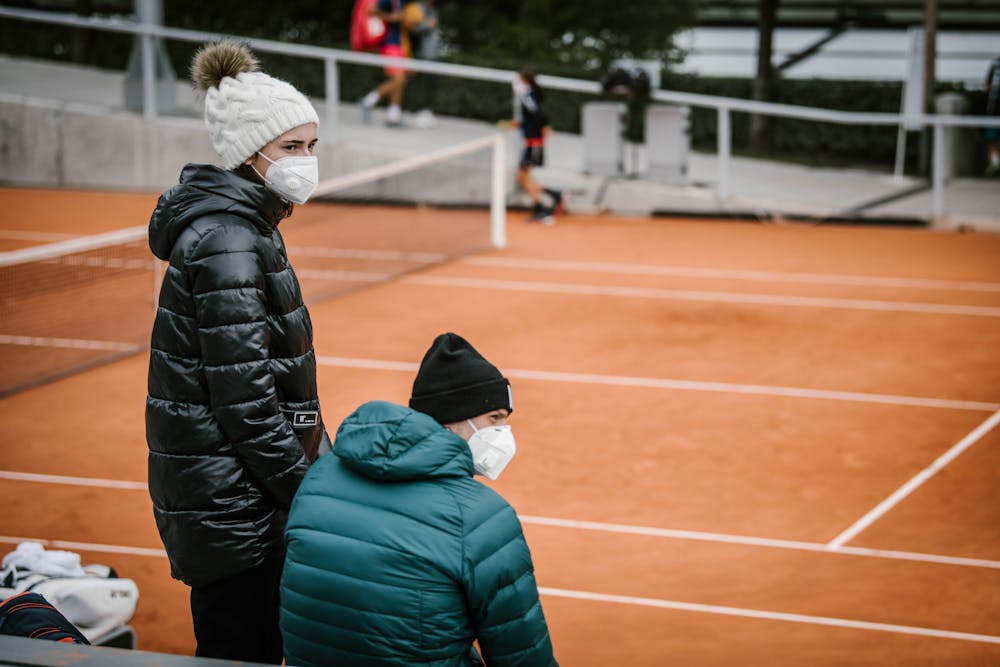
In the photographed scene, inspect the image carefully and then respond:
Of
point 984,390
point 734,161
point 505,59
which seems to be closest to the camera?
point 984,390

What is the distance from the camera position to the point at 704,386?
10594 millimetres

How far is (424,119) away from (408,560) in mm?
18508

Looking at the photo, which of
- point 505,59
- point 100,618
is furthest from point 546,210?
point 100,618

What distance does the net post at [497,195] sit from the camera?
53.3 ft

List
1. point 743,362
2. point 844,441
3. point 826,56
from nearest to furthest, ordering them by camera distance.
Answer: point 844,441 → point 743,362 → point 826,56

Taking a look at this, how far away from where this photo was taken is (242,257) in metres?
3.75

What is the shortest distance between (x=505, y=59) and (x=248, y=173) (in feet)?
66.4

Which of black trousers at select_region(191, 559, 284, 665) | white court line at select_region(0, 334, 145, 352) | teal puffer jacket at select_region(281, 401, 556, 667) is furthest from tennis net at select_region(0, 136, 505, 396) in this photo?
teal puffer jacket at select_region(281, 401, 556, 667)

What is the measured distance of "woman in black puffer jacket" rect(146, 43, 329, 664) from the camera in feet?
12.2

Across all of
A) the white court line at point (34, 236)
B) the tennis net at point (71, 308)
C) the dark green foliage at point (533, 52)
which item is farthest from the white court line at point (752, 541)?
the dark green foliage at point (533, 52)

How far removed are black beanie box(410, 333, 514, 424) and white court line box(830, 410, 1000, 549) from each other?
4.30 metres

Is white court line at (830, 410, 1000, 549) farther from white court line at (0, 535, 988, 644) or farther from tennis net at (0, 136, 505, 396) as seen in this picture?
tennis net at (0, 136, 505, 396)

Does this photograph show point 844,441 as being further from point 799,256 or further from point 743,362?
point 799,256

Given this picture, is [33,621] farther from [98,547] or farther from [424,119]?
[424,119]
